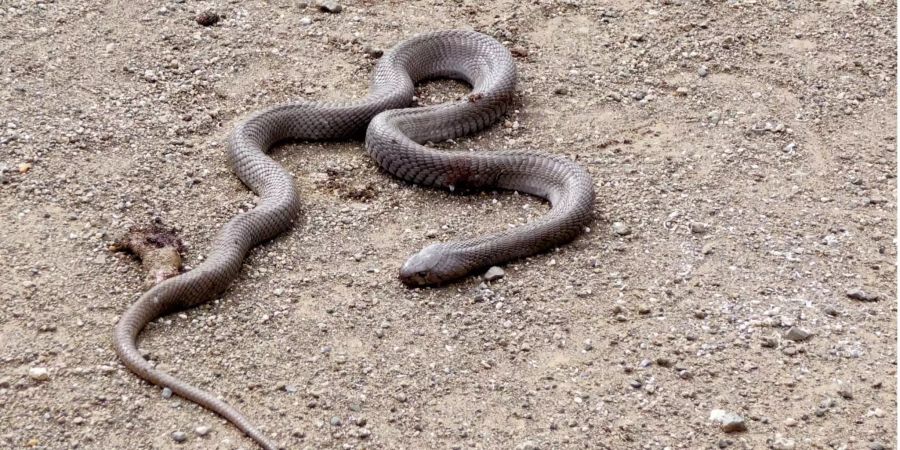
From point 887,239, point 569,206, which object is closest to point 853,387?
point 887,239

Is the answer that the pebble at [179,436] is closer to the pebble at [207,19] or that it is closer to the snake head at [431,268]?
the snake head at [431,268]

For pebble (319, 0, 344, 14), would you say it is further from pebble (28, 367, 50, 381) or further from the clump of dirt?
pebble (28, 367, 50, 381)

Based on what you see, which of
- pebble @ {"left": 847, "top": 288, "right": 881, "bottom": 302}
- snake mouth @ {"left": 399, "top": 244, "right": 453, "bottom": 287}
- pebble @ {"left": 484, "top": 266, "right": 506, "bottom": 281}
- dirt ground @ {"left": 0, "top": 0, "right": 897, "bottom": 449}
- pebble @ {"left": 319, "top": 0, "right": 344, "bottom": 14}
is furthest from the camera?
pebble @ {"left": 319, "top": 0, "right": 344, "bottom": 14}

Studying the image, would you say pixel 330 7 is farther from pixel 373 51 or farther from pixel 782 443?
pixel 782 443

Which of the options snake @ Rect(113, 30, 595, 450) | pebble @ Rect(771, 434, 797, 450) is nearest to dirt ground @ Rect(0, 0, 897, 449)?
pebble @ Rect(771, 434, 797, 450)

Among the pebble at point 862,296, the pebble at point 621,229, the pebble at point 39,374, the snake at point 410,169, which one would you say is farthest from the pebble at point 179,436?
the pebble at point 862,296

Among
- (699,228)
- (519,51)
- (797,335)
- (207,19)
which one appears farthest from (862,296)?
(207,19)

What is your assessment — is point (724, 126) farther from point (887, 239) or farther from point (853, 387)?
point (853, 387)
